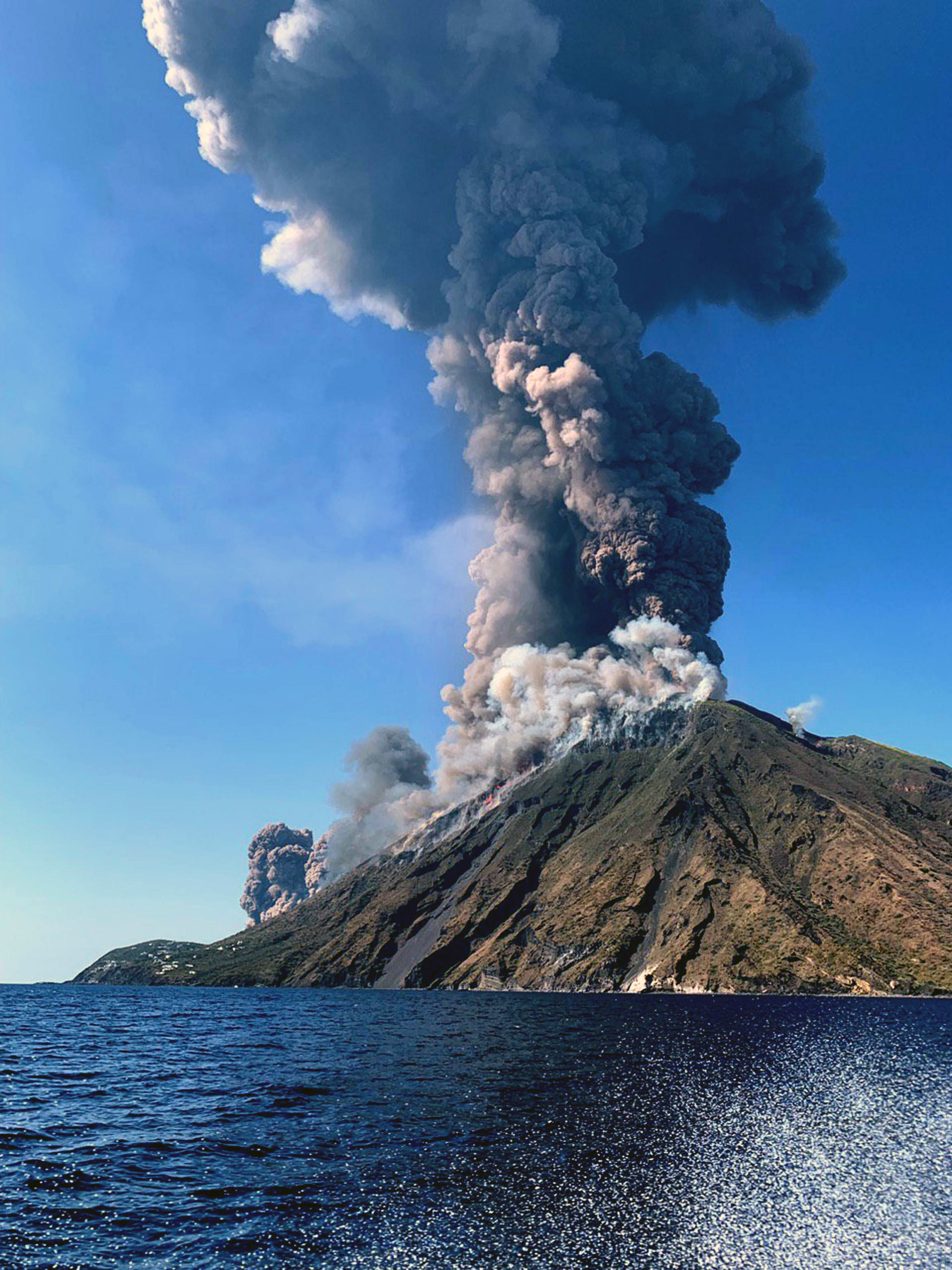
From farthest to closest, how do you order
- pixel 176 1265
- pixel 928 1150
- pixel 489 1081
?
pixel 489 1081
pixel 928 1150
pixel 176 1265

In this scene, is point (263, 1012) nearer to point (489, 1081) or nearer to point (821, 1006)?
point (489, 1081)

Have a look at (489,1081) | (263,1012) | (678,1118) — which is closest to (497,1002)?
(263,1012)

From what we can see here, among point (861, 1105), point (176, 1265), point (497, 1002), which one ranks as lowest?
point (497, 1002)

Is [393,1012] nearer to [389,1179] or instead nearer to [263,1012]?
[263,1012]

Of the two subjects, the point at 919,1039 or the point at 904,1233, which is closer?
the point at 904,1233

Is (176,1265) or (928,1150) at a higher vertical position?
(176,1265)

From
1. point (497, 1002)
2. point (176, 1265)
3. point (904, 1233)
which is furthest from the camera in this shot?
point (497, 1002)
